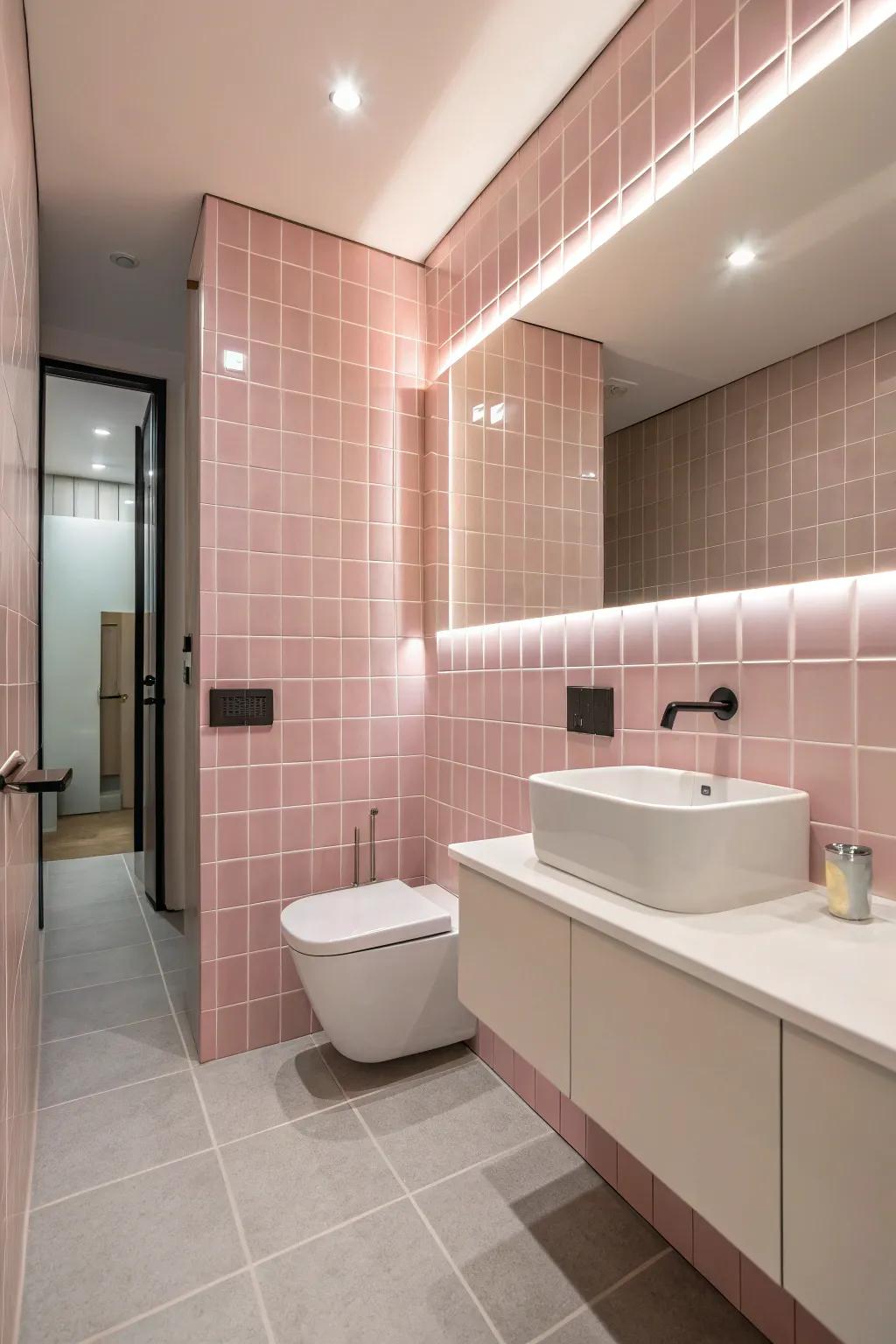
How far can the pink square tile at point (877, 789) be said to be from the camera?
3.35 ft

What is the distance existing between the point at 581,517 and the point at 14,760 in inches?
50.3

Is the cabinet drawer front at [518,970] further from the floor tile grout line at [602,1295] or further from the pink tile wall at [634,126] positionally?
the pink tile wall at [634,126]

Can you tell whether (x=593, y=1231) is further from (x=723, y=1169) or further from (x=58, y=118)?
(x=58, y=118)

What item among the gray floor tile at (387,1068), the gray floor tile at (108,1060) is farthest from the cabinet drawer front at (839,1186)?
the gray floor tile at (108,1060)

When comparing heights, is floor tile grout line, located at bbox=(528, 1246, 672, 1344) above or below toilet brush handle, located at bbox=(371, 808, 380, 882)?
below

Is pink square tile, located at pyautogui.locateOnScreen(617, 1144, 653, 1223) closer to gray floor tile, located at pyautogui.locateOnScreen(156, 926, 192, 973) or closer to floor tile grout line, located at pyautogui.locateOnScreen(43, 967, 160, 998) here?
gray floor tile, located at pyautogui.locateOnScreen(156, 926, 192, 973)

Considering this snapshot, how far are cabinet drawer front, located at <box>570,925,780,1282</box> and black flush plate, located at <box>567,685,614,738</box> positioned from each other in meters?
0.61

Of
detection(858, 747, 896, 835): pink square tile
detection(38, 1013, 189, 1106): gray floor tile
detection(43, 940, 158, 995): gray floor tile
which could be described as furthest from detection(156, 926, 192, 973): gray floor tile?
detection(858, 747, 896, 835): pink square tile

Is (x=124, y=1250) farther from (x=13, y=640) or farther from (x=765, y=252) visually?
(x=765, y=252)

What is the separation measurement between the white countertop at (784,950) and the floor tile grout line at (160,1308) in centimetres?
93

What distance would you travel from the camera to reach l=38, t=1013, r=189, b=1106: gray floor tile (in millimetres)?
1864

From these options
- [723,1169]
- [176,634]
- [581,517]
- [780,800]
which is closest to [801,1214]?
[723,1169]

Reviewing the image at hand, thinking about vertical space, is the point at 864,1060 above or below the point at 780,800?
below

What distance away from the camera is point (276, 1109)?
1766mm
